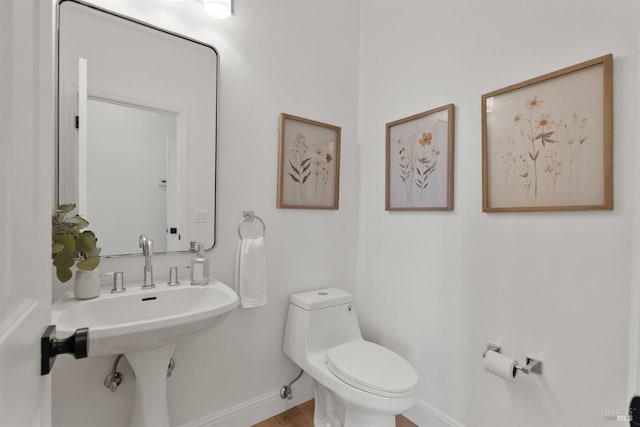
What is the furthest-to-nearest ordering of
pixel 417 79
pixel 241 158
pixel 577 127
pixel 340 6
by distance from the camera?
pixel 340 6 → pixel 417 79 → pixel 241 158 → pixel 577 127

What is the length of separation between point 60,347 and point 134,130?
1.10 m

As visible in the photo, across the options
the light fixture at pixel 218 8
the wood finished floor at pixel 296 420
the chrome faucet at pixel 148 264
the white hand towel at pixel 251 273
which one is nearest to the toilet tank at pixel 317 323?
the white hand towel at pixel 251 273

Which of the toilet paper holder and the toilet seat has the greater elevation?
the toilet paper holder

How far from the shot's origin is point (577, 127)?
118 centimetres

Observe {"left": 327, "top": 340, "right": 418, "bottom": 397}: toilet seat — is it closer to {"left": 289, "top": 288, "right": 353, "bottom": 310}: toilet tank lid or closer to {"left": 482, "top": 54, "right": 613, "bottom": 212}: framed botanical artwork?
{"left": 289, "top": 288, "right": 353, "bottom": 310}: toilet tank lid

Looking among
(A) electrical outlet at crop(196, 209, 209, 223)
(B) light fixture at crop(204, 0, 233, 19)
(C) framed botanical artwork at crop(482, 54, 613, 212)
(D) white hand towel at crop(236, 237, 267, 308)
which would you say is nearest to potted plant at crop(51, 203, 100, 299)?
(A) electrical outlet at crop(196, 209, 209, 223)

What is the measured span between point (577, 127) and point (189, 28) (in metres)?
1.69

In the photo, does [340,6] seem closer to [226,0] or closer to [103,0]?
[226,0]

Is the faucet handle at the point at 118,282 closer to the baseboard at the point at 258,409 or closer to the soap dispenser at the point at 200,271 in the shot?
the soap dispenser at the point at 200,271

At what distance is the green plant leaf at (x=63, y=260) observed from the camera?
1.05 metres

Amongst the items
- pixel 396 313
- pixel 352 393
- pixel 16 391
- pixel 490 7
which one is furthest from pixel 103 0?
pixel 396 313

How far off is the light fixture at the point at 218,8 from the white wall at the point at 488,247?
3.10ft

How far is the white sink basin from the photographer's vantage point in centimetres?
97

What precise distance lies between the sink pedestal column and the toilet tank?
663mm
